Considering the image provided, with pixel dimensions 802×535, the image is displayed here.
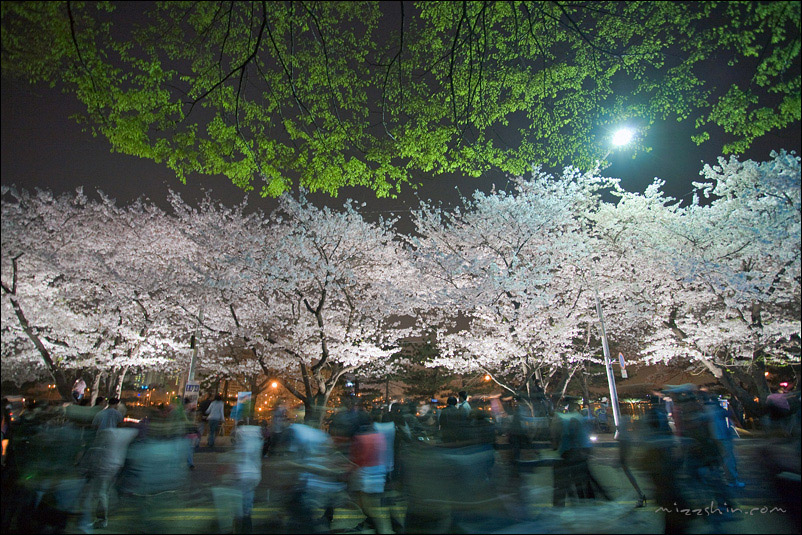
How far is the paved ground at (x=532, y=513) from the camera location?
369cm

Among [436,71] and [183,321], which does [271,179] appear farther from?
[183,321]

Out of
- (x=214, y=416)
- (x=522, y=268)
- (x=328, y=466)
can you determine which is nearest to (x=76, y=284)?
(x=328, y=466)

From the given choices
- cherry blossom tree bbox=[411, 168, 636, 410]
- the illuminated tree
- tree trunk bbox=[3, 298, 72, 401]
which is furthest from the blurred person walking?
the illuminated tree

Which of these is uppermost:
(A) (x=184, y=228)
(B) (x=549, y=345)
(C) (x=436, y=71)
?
(A) (x=184, y=228)

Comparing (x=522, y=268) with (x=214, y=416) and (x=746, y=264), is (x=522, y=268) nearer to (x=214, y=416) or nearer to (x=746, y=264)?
(x=746, y=264)

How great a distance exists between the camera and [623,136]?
6.70 m

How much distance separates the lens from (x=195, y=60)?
5.49 meters

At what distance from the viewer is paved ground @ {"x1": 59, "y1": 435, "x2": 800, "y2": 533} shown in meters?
3.69

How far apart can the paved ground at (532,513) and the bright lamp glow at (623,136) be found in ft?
15.3

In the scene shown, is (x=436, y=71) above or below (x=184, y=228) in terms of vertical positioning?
below

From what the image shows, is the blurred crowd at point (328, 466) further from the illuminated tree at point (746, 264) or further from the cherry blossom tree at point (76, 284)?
the cherry blossom tree at point (76, 284)

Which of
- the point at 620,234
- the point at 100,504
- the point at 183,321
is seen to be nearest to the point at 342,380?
the point at 183,321

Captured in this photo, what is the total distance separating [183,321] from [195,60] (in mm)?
13635

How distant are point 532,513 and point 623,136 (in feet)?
19.4
